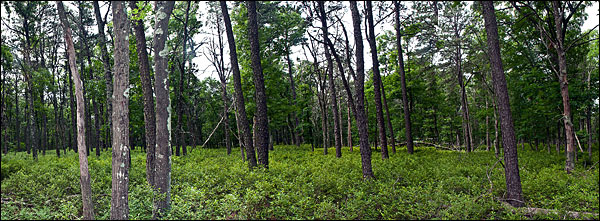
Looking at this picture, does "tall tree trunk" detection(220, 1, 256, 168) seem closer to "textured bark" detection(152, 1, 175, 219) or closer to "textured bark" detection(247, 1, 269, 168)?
"textured bark" detection(247, 1, 269, 168)

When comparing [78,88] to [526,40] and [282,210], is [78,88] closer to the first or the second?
[282,210]

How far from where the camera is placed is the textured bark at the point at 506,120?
7.09 m

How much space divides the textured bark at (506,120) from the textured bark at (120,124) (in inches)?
318

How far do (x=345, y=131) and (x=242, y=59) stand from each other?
1004 inches

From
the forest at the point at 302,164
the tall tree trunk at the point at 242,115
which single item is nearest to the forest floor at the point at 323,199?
the forest at the point at 302,164

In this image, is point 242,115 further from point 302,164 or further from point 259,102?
point 302,164

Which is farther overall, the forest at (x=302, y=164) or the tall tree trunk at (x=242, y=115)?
the tall tree trunk at (x=242, y=115)

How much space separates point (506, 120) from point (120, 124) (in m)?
8.30

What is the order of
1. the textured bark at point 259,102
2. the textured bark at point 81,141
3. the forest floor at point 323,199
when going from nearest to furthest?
the textured bark at point 81,141, the forest floor at point 323,199, the textured bark at point 259,102

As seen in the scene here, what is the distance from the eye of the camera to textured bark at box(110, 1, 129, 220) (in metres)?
5.58

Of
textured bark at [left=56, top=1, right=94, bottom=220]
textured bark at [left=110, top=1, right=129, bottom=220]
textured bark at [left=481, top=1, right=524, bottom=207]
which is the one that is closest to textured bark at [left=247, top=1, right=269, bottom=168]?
textured bark at [left=110, top=1, right=129, bottom=220]

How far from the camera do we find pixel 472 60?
1864cm

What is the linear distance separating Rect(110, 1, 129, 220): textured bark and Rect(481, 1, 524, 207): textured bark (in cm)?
808

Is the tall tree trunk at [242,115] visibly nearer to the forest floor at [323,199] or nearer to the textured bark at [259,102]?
the textured bark at [259,102]
